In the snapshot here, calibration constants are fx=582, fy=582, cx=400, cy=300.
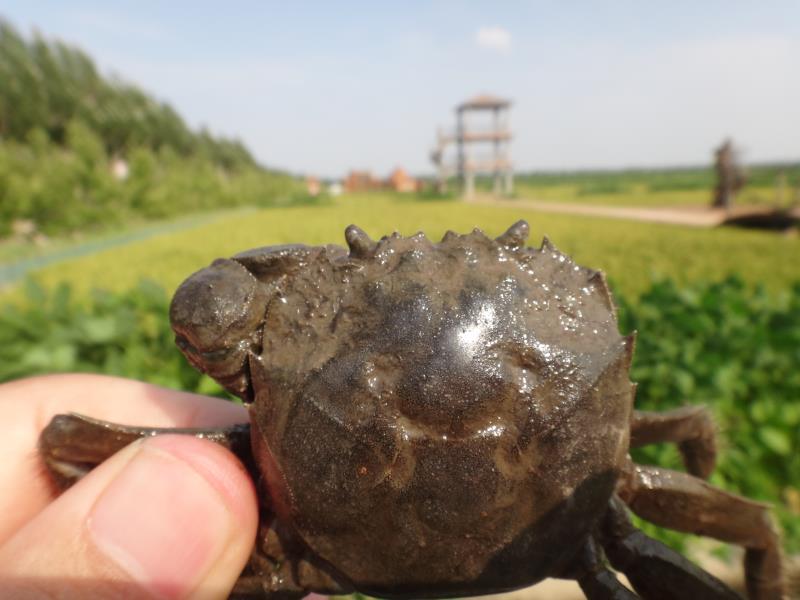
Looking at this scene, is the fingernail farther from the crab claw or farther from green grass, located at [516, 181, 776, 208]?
green grass, located at [516, 181, 776, 208]

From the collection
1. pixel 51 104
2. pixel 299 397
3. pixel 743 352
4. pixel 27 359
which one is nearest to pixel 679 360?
pixel 743 352

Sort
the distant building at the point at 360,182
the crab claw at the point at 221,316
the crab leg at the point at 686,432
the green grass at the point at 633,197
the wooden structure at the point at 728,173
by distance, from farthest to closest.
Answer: the distant building at the point at 360,182
the green grass at the point at 633,197
the wooden structure at the point at 728,173
the crab leg at the point at 686,432
the crab claw at the point at 221,316

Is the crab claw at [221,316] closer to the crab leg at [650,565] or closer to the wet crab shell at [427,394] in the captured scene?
the wet crab shell at [427,394]

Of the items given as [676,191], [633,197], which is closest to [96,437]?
[633,197]

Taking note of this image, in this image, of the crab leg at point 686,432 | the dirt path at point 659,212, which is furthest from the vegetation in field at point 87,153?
the crab leg at point 686,432

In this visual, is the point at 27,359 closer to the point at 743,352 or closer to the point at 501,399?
the point at 501,399

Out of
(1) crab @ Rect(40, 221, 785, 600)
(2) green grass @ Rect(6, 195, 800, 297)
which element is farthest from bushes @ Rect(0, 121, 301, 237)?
(1) crab @ Rect(40, 221, 785, 600)
